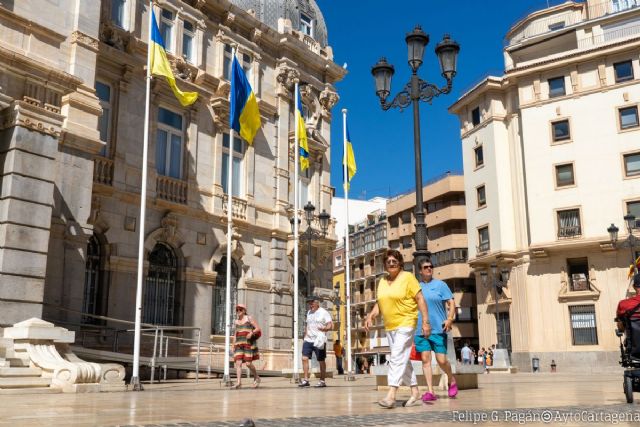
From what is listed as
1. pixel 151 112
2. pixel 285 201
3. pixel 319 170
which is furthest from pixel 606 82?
pixel 151 112

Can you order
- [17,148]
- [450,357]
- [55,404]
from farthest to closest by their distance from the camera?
[17,148], [450,357], [55,404]

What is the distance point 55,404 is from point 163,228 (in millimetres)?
13213

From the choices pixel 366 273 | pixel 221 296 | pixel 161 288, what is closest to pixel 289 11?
pixel 221 296

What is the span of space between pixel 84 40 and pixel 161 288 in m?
8.15

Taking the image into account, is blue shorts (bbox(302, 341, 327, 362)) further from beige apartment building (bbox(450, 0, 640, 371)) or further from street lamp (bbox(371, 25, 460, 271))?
beige apartment building (bbox(450, 0, 640, 371))

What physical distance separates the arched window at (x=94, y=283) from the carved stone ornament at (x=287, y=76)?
11.6m

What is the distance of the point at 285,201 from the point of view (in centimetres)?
2712

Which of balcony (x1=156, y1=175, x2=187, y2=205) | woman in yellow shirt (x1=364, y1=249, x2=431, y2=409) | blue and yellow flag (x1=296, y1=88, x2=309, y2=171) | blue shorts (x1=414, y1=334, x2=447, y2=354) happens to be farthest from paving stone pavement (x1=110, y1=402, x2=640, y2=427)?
blue and yellow flag (x1=296, y1=88, x2=309, y2=171)

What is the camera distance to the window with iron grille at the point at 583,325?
38.0 metres

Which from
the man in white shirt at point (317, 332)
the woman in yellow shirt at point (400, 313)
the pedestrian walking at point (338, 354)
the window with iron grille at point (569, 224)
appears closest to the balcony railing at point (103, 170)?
the man in white shirt at point (317, 332)

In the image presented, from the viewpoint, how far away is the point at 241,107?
20.2 meters

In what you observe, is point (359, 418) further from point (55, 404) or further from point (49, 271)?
point (49, 271)

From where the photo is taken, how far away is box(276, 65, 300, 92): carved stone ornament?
27.8 m

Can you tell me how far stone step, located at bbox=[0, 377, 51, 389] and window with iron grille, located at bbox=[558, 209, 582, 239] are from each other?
34234mm
